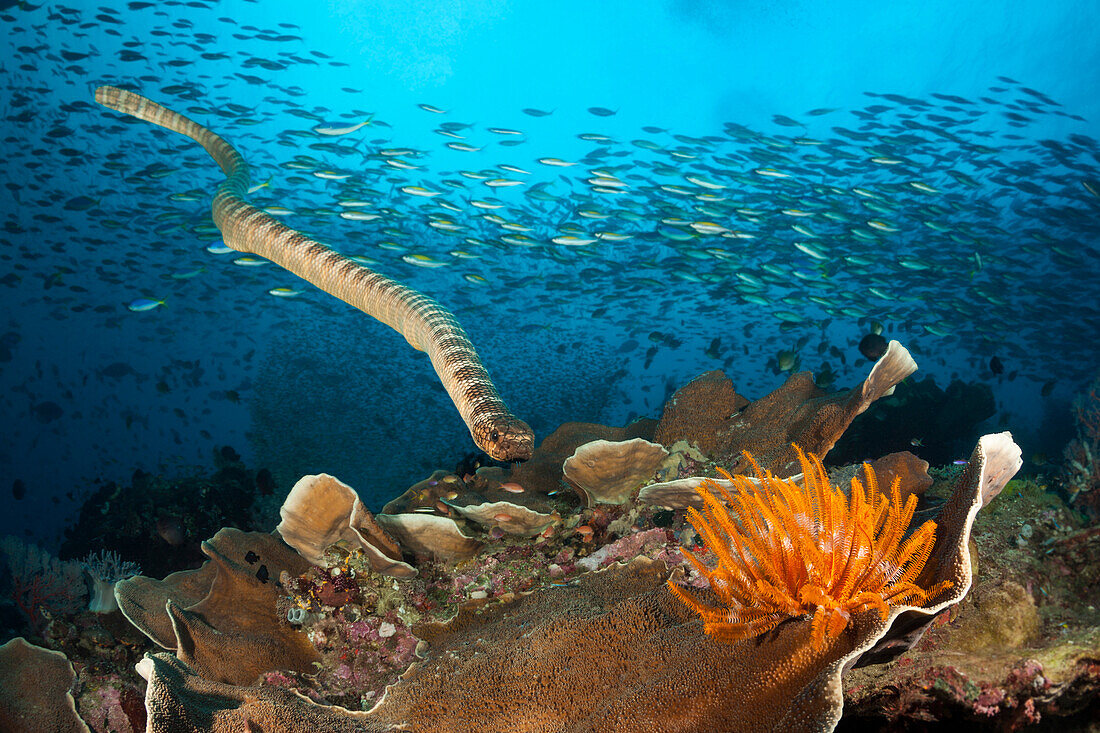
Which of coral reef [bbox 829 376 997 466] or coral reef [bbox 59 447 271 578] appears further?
coral reef [bbox 829 376 997 466]

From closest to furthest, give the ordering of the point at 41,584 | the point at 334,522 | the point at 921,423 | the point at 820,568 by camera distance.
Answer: the point at 820,568, the point at 334,522, the point at 41,584, the point at 921,423

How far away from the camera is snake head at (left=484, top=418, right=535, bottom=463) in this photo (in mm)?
2691

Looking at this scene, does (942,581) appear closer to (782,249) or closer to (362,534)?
(362,534)

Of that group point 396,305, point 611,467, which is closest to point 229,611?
point 396,305

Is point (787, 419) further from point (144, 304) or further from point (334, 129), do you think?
point (144, 304)

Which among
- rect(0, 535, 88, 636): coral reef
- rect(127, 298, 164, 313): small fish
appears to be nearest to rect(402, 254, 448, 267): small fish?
rect(127, 298, 164, 313): small fish

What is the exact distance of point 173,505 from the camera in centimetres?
920

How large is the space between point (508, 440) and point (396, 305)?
1.78 meters

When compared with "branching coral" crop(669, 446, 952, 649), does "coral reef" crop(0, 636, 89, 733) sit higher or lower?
lower

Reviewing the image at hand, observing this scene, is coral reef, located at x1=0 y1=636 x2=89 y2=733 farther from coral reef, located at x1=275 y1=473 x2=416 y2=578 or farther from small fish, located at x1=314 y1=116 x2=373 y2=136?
small fish, located at x1=314 y1=116 x2=373 y2=136

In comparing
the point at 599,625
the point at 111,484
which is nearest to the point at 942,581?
the point at 599,625

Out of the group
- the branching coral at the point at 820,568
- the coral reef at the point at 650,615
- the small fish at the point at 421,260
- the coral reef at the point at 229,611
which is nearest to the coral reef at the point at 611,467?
the coral reef at the point at 650,615

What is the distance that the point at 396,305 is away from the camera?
390cm

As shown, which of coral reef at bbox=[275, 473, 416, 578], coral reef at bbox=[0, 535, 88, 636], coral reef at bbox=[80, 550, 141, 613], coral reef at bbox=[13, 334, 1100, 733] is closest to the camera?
coral reef at bbox=[13, 334, 1100, 733]
